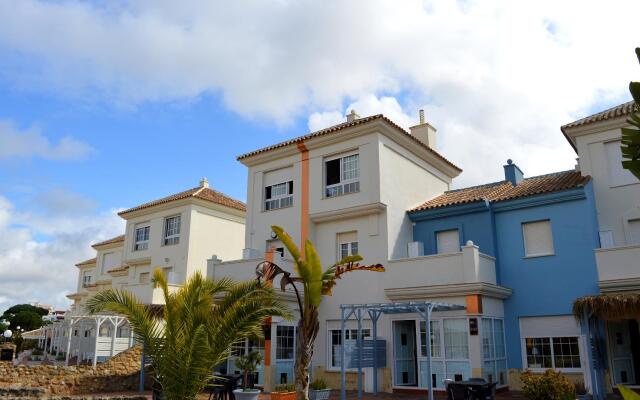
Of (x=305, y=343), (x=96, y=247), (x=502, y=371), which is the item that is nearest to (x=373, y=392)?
(x=502, y=371)

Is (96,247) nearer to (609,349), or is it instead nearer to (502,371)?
(502,371)

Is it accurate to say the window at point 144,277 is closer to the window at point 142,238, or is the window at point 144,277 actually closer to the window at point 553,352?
the window at point 142,238

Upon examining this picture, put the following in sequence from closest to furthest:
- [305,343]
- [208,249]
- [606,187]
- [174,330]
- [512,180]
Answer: [174,330] < [305,343] < [606,187] < [512,180] < [208,249]

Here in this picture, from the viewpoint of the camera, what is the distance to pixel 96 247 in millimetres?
38688

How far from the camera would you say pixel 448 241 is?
19.8 metres

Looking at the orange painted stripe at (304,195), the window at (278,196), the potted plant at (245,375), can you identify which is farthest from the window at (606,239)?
the window at (278,196)

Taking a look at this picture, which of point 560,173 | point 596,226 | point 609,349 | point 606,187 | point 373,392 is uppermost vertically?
point 560,173

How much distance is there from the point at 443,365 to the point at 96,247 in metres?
29.7

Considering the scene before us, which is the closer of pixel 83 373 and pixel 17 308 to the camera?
pixel 83 373

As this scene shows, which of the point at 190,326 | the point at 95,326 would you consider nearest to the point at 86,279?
the point at 95,326

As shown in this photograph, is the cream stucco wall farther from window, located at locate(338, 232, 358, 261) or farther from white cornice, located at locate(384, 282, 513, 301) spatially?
window, located at locate(338, 232, 358, 261)

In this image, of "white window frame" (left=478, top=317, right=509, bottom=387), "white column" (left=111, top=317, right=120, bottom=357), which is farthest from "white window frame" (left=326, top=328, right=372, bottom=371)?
"white column" (left=111, top=317, right=120, bottom=357)

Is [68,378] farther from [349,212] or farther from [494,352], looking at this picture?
[494,352]

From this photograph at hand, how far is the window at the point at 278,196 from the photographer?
859 inches
